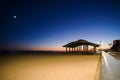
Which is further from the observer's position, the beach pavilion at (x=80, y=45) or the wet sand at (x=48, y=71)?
the beach pavilion at (x=80, y=45)

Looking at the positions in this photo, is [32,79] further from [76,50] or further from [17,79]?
[76,50]

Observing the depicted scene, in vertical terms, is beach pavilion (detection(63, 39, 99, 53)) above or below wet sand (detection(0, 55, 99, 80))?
above

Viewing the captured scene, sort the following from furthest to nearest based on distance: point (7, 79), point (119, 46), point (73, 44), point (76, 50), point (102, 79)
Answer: point (119, 46) < point (76, 50) < point (73, 44) < point (7, 79) < point (102, 79)

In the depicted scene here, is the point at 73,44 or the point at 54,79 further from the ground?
the point at 73,44

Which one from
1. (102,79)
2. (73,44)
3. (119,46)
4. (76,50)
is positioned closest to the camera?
(102,79)

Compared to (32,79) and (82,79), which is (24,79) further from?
(82,79)

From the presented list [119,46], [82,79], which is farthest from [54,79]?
[119,46]

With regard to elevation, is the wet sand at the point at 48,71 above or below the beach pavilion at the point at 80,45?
below

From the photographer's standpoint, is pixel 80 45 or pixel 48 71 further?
pixel 80 45

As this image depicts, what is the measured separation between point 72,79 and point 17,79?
2387mm

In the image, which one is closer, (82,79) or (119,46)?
(82,79)

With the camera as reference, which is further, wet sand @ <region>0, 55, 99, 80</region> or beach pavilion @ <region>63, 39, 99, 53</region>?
beach pavilion @ <region>63, 39, 99, 53</region>

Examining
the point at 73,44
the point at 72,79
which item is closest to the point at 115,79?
the point at 72,79

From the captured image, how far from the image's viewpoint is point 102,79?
539 cm
